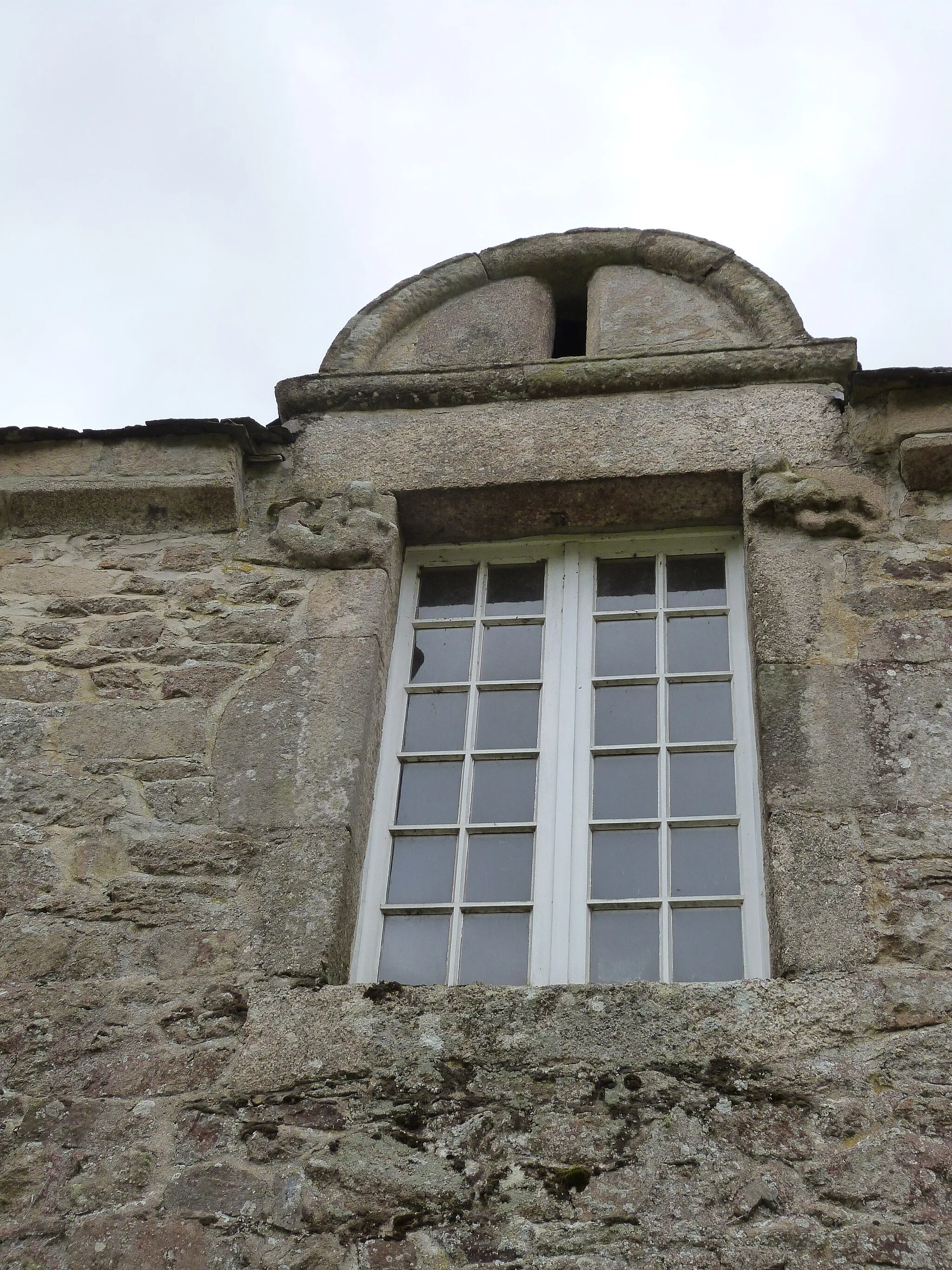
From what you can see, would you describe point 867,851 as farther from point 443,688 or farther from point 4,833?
point 4,833

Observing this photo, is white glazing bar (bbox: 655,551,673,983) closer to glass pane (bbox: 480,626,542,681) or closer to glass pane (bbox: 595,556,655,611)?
glass pane (bbox: 595,556,655,611)

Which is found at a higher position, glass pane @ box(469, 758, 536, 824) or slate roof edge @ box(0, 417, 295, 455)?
slate roof edge @ box(0, 417, 295, 455)

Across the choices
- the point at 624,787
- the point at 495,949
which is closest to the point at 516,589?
the point at 624,787

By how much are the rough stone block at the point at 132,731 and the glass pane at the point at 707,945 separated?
138cm

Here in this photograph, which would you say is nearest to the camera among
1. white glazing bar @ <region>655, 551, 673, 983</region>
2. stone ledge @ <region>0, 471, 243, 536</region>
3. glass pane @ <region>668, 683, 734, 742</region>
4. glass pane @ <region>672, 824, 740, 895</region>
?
white glazing bar @ <region>655, 551, 673, 983</region>

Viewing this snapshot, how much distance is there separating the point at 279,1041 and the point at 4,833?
40.2 inches

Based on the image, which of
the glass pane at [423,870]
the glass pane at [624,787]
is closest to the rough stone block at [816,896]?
the glass pane at [624,787]

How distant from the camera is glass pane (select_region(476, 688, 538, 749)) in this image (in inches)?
158

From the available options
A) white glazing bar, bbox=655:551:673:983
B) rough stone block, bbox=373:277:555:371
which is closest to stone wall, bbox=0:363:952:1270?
white glazing bar, bbox=655:551:673:983

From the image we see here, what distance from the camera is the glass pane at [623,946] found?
3459 millimetres

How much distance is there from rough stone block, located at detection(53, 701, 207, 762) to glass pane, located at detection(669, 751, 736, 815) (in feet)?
4.27

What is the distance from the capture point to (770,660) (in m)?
3.84

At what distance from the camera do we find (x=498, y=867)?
373 centimetres

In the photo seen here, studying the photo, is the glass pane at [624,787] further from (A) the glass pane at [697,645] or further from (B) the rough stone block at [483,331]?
(B) the rough stone block at [483,331]
